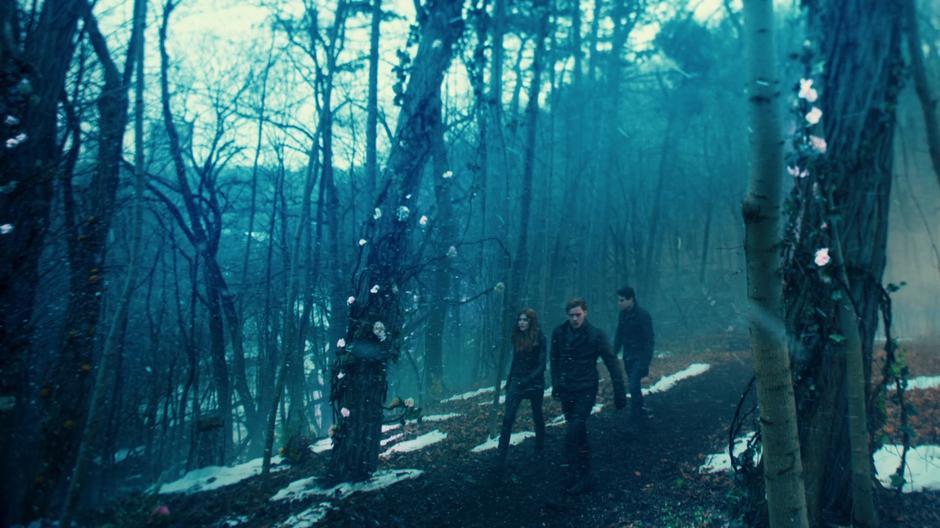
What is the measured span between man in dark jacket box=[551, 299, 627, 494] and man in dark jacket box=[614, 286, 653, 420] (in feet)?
5.57

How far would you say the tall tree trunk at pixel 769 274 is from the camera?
217 cm

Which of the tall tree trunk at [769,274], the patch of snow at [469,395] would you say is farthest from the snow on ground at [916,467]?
the patch of snow at [469,395]

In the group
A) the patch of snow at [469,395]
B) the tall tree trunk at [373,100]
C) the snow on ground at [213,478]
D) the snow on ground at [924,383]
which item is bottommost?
the patch of snow at [469,395]

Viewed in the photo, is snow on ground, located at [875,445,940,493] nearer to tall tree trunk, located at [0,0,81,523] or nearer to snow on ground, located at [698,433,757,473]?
snow on ground, located at [698,433,757,473]

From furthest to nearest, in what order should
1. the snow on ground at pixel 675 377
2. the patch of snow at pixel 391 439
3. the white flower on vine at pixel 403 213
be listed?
1. the snow on ground at pixel 675 377
2. the patch of snow at pixel 391 439
3. the white flower on vine at pixel 403 213

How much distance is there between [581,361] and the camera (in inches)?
221

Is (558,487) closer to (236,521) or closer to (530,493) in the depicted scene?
(530,493)

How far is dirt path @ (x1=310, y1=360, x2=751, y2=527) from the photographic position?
4969 millimetres

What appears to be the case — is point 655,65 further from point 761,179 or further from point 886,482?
point 761,179

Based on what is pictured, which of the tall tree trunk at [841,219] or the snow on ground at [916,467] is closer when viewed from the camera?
the tall tree trunk at [841,219]

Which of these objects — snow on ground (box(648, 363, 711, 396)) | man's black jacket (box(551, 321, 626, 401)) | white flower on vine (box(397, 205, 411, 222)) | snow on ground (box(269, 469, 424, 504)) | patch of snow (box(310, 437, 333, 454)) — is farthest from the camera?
snow on ground (box(648, 363, 711, 396))

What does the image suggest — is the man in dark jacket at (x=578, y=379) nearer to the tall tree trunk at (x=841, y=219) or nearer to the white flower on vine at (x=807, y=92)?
the tall tree trunk at (x=841, y=219)

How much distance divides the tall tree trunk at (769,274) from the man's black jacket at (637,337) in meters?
5.04

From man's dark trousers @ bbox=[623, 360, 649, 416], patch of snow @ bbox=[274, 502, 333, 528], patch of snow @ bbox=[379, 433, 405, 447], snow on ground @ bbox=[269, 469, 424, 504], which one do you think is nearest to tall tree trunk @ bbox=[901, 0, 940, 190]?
man's dark trousers @ bbox=[623, 360, 649, 416]
